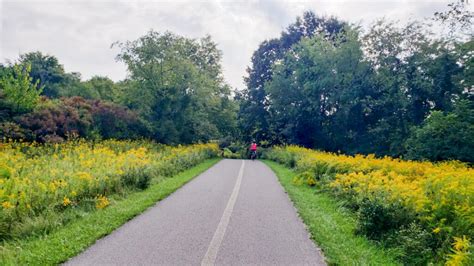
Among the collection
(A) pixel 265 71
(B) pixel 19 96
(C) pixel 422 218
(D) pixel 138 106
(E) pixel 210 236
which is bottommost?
(E) pixel 210 236

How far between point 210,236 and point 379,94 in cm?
3066

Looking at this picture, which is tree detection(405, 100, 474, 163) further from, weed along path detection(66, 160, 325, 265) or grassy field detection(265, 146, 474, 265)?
weed along path detection(66, 160, 325, 265)

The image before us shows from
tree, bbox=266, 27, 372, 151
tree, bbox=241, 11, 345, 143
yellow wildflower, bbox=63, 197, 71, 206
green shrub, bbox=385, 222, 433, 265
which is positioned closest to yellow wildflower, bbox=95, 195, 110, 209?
yellow wildflower, bbox=63, 197, 71, 206

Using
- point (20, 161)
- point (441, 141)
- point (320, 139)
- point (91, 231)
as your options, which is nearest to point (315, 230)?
point (91, 231)

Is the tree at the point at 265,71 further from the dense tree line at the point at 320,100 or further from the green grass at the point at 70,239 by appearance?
the green grass at the point at 70,239

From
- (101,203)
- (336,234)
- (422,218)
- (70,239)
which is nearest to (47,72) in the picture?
(101,203)

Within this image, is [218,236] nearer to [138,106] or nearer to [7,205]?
[7,205]

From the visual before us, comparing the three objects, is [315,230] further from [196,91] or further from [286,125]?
[286,125]

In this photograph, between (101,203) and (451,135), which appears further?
(451,135)

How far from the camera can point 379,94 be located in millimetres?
34000

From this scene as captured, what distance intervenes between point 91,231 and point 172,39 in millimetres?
26509

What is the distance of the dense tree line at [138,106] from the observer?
18703 millimetres

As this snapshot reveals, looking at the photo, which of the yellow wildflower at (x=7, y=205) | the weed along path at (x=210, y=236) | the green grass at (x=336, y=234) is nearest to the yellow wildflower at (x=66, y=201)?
the yellow wildflower at (x=7, y=205)

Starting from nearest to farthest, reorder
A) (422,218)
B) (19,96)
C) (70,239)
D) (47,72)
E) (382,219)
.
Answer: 1. (70,239)
2. (422,218)
3. (382,219)
4. (19,96)
5. (47,72)
